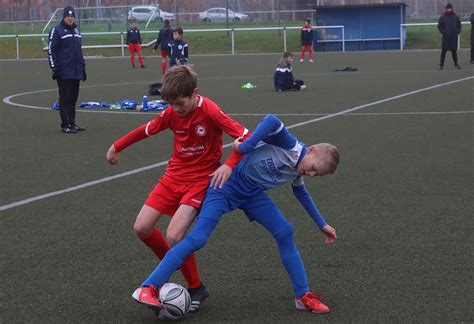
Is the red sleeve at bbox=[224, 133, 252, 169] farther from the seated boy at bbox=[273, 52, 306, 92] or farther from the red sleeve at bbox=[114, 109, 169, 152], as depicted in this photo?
the seated boy at bbox=[273, 52, 306, 92]

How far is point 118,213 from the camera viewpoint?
8.72 m

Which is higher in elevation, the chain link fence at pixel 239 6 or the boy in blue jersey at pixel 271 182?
the chain link fence at pixel 239 6

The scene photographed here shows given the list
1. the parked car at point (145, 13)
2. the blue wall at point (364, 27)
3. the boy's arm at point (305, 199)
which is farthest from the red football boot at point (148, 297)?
the parked car at point (145, 13)

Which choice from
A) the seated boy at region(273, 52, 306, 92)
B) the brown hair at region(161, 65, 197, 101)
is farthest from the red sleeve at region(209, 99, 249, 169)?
the seated boy at region(273, 52, 306, 92)

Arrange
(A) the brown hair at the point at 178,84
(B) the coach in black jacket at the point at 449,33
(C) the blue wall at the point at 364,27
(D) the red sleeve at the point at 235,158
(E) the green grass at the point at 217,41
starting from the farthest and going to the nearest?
(E) the green grass at the point at 217,41
(C) the blue wall at the point at 364,27
(B) the coach in black jacket at the point at 449,33
(D) the red sleeve at the point at 235,158
(A) the brown hair at the point at 178,84

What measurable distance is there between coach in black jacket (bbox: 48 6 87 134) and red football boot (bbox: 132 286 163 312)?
415 inches

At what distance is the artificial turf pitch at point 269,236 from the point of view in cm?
581

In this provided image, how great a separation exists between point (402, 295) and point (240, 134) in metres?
1.48

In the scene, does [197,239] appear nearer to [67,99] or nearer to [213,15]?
[67,99]

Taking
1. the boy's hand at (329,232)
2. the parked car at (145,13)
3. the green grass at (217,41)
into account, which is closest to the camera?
the boy's hand at (329,232)

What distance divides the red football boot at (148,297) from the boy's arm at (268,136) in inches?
37.5

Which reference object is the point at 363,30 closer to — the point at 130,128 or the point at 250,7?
the point at 250,7

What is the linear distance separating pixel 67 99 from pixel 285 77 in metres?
8.83

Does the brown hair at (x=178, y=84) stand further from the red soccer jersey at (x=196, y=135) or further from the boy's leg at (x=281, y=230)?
the boy's leg at (x=281, y=230)
